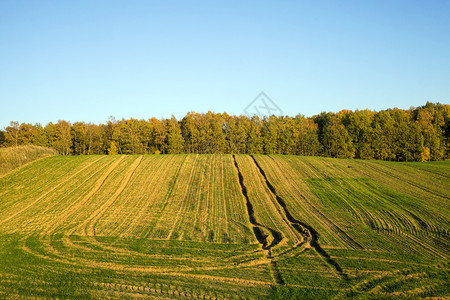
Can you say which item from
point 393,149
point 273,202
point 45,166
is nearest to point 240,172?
point 273,202

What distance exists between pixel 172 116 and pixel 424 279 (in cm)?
6745

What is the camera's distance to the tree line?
2581 inches

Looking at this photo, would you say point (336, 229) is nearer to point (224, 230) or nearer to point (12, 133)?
point (224, 230)

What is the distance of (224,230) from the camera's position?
23.7 m

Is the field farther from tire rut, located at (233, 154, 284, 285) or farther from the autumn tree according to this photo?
the autumn tree

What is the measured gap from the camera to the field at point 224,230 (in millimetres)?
15016

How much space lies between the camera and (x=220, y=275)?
16031 mm

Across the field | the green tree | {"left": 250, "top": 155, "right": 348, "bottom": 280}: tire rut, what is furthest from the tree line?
{"left": 250, "top": 155, "right": 348, "bottom": 280}: tire rut

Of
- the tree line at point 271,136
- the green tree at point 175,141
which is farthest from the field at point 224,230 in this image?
the green tree at point 175,141

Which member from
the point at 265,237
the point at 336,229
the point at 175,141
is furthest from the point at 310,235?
the point at 175,141

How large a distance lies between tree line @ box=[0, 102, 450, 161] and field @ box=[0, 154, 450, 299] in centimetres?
2254

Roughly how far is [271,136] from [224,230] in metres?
49.7

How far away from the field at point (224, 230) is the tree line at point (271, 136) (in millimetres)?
22538

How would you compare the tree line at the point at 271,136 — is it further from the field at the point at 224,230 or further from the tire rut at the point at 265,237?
the tire rut at the point at 265,237
